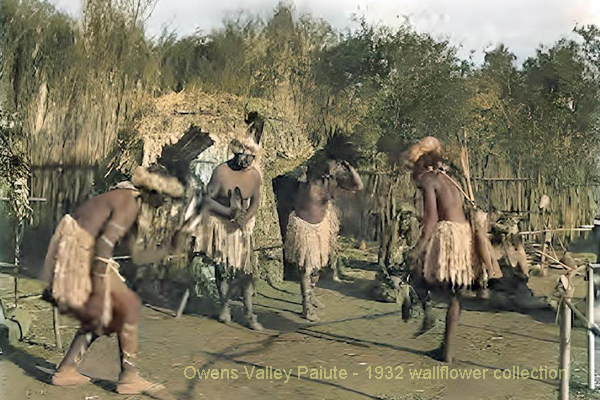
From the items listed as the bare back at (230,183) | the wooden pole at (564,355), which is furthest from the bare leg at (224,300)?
the wooden pole at (564,355)

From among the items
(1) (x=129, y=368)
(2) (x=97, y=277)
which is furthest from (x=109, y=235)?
(1) (x=129, y=368)

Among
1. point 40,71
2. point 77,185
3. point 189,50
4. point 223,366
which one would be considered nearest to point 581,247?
point 223,366

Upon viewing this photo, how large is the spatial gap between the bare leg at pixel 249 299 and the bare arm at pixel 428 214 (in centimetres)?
115

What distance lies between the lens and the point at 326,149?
4.45 metres

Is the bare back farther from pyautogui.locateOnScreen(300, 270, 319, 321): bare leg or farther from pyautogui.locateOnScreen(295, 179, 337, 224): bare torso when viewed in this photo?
pyautogui.locateOnScreen(300, 270, 319, 321): bare leg

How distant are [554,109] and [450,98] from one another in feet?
2.32

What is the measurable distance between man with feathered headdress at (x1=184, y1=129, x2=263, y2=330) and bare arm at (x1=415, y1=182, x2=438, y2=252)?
1083 millimetres

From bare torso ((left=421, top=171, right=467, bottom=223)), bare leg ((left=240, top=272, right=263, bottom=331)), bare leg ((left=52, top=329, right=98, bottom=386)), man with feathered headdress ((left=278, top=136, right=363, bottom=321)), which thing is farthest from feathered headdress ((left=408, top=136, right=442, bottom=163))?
bare leg ((left=52, top=329, right=98, bottom=386))

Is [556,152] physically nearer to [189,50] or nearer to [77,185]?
[189,50]

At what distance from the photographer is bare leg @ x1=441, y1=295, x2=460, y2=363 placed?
172 inches

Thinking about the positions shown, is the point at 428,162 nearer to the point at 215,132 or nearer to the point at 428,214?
the point at 428,214

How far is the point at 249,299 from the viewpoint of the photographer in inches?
179

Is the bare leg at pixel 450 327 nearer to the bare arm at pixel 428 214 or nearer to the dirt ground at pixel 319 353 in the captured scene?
the dirt ground at pixel 319 353

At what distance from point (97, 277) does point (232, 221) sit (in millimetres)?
1051
